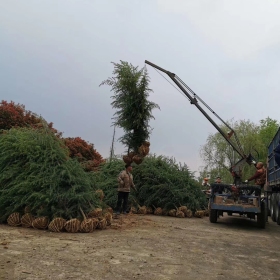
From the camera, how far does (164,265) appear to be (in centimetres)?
587

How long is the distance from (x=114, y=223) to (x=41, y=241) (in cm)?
337

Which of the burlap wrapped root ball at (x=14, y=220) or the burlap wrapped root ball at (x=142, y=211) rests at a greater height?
the burlap wrapped root ball at (x=142, y=211)

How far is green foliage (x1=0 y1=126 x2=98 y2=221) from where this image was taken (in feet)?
30.3

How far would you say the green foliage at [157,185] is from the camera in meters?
14.4

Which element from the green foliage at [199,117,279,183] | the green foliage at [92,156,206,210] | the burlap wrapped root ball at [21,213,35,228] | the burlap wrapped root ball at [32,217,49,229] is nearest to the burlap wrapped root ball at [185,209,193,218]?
the green foliage at [92,156,206,210]

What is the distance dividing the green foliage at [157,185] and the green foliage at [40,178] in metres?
3.84

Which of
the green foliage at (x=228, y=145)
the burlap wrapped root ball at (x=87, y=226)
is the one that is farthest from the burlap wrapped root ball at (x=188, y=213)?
the green foliage at (x=228, y=145)

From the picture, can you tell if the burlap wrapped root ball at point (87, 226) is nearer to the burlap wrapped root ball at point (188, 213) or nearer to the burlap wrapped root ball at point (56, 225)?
the burlap wrapped root ball at point (56, 225)

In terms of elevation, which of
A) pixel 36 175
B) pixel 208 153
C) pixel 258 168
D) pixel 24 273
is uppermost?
pixel 208 153

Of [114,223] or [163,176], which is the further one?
[163,176]

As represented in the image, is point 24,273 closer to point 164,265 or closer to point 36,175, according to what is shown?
point 164,265

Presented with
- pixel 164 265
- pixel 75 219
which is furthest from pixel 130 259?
pixel 75 219

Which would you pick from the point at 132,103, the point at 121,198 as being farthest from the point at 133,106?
the point at 121,198

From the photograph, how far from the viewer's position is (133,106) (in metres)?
11.6
